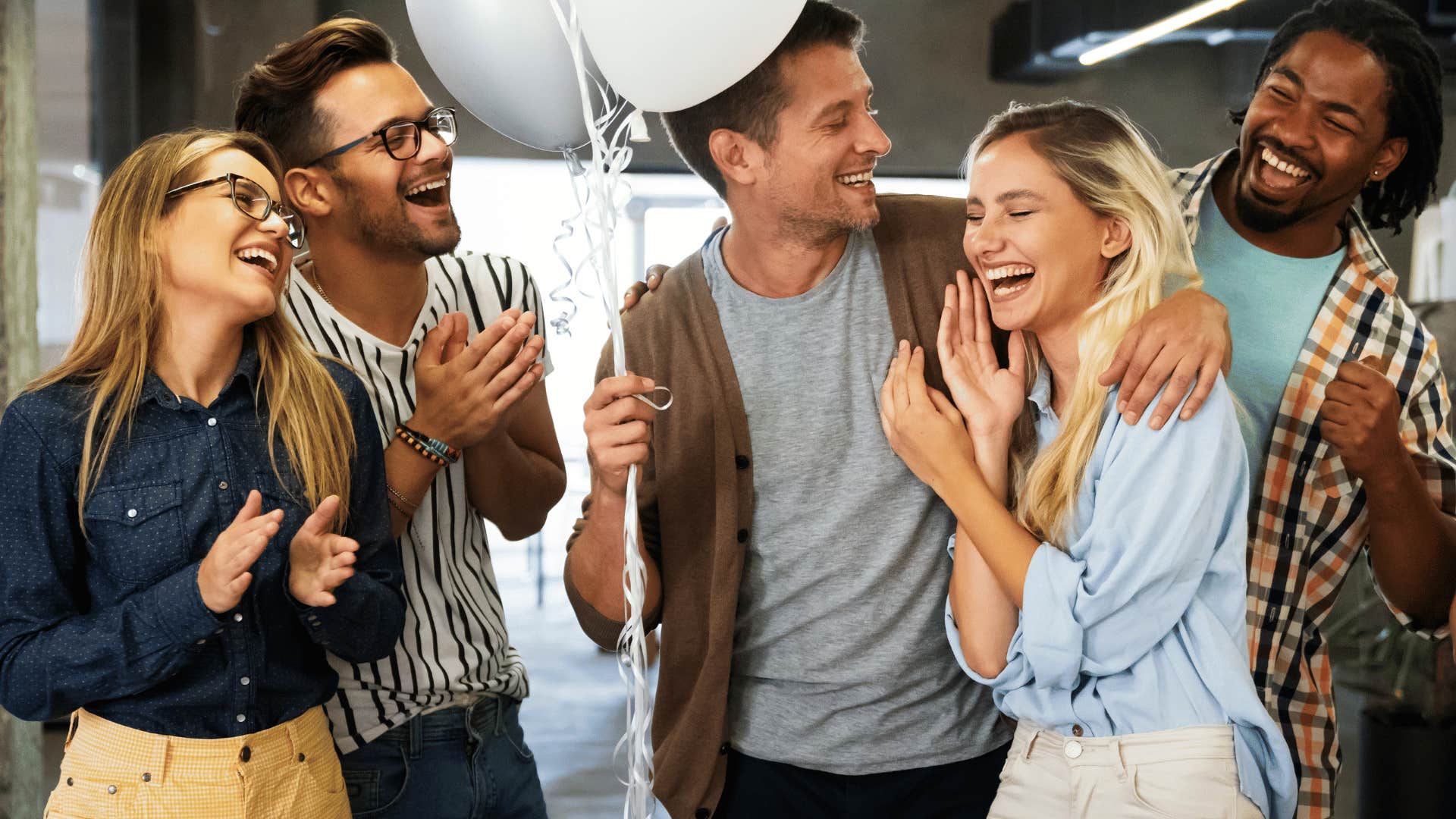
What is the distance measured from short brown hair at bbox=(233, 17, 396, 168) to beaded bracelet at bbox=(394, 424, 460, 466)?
0.47 meters

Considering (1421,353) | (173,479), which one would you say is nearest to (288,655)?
(173,479)

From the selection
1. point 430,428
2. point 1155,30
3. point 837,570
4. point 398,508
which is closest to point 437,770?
point 398,508

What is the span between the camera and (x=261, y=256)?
1.46 meters

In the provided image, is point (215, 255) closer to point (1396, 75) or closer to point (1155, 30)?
point (1396, 75)

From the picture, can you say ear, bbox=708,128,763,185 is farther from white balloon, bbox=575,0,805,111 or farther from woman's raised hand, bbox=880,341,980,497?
woman's raised hand, bbox=880,341,980,497

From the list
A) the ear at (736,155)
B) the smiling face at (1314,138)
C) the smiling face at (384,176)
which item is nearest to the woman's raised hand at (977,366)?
the ear at (736,155)

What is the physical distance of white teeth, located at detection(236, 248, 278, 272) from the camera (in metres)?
1.45

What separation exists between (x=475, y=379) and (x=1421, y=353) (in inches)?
62.4

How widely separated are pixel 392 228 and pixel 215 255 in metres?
0.34

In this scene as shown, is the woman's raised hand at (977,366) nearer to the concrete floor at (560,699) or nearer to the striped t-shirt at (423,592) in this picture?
the striped t-shirt at (423,592)

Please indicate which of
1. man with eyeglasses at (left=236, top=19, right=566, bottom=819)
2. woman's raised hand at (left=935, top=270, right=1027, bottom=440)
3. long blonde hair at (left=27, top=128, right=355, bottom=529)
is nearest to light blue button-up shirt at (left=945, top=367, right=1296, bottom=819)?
woman's raised hand at (left=935, top=270, right=1027, bottom=440)

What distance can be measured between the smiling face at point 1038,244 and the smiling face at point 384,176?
31.0 inches

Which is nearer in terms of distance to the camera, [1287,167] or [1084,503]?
[1084,503]

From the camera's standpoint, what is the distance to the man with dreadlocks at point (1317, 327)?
6.38ft
